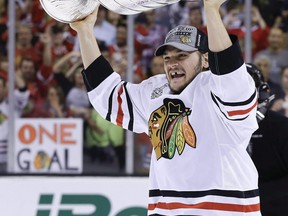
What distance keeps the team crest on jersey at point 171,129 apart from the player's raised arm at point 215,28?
35 cm

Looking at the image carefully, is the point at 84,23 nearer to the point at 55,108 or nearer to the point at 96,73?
the point at 96,73

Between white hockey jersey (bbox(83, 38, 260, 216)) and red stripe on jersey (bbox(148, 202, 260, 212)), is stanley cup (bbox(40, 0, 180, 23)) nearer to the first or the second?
white hockey jersey (bbox(83, 38, 260, 216))

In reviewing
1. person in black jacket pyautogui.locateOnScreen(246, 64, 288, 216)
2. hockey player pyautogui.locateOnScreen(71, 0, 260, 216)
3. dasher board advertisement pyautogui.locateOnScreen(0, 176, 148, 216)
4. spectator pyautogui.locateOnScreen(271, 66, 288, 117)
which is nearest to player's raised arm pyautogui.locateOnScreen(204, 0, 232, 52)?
hockey player pyautogui.locateOnScreen(71, 0, 260, 216)

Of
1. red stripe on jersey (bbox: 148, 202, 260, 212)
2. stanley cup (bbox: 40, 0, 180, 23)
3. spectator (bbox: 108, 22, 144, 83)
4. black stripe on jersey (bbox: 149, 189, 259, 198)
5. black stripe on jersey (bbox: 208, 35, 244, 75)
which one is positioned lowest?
red stripe on jersey (bbox: 148, 202, 260, 212)

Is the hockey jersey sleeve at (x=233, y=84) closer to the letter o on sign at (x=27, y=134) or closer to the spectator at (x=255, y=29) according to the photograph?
the spectator at (x=255, y=29)

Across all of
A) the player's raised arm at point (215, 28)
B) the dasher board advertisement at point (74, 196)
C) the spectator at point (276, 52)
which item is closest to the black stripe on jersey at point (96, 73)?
the player's raised arm at point (215, 28)

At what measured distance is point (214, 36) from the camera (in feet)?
8.57

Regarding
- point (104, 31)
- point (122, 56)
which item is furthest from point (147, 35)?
point (104, 31)

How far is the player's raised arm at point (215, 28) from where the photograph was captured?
257 cm

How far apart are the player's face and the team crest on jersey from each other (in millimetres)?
62

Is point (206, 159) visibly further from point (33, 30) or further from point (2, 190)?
point (33, 30)

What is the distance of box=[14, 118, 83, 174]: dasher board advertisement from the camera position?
19.1ft

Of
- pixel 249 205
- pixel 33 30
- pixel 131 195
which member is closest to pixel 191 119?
pixel 249 205

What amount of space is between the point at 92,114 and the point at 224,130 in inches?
128
